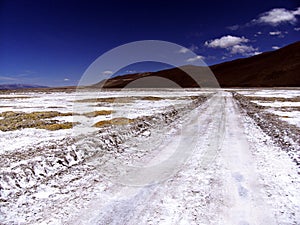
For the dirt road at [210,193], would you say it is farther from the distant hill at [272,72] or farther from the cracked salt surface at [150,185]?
the distant hill at [272,72]

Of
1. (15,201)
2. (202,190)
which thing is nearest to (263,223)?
(202,190)

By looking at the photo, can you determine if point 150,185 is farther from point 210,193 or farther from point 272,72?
point 272,72

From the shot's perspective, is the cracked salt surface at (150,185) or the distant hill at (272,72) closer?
the cracked salt surface at (150,185)

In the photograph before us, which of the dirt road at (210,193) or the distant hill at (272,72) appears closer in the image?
the dirt road at (210,193)

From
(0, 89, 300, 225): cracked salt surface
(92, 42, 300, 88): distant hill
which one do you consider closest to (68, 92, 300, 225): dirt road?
(0, 89, 300, 225): cracked salt surface

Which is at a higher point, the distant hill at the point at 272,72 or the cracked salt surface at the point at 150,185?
the distant hill at the point at 272,72

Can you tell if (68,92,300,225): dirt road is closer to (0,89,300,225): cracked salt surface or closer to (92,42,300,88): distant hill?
(0,89,300,225): cracked salt surface

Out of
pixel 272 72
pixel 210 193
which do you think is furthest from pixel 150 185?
pixel 272 72

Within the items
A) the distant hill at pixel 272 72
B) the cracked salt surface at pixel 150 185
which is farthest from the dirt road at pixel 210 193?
the distant hill at pixel 272 72

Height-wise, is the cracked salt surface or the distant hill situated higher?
the distant hill

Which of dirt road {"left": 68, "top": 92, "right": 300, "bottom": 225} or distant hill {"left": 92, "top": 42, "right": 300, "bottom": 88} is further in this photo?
distant hill {"left": 92, "top": 42, "right": 300, "bottom": 88}

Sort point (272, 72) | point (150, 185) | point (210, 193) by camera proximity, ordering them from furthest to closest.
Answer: point (272, 72) < point (150, 185) < point (210, 193)

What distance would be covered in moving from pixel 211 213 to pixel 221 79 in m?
197

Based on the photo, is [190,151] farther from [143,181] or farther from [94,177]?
[94,177]
